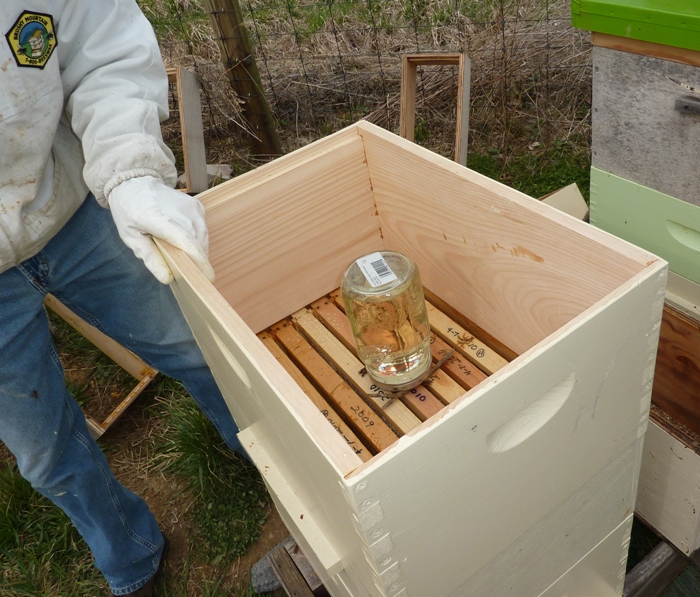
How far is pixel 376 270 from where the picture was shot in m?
1.17

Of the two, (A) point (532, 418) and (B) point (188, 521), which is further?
(B) point (188, 521)

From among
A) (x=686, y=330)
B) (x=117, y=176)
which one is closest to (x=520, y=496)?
(x=686, y=330)

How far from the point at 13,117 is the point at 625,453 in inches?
49.7

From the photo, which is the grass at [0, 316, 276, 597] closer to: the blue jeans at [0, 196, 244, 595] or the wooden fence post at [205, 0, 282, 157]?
the blue jeans at [0, 196, 244, 595]

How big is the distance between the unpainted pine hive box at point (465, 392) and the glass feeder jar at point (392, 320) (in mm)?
135

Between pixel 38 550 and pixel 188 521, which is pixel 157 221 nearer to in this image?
pixel 188 521

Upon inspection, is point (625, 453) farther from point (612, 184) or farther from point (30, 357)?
point (30, 357)

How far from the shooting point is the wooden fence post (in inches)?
99.7

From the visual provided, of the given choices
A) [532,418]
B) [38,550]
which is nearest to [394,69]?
[38,550]

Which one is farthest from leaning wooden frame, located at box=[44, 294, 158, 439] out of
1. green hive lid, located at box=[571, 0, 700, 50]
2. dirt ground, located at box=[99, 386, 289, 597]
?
green hive lid, located at box=[571, 0, 700, 50]

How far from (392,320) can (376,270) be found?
122 millimetres

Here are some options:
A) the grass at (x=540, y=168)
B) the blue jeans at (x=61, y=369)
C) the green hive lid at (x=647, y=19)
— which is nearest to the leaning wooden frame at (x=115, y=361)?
the blue jeans at (x=61, y=369)

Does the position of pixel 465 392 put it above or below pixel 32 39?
below

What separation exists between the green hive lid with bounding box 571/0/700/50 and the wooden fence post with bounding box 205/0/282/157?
5.53ft
